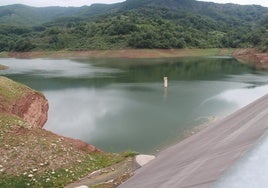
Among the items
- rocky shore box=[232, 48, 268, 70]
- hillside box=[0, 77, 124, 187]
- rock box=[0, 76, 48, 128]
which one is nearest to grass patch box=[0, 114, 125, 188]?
hillside box=[0, 77, 124, 187]

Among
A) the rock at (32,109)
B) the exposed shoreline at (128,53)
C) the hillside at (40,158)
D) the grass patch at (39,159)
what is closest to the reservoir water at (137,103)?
the rock at (32,109)

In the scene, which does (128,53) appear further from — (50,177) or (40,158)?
(50,177)

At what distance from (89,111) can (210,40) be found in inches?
2738

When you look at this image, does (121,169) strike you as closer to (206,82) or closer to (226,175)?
(226,175)

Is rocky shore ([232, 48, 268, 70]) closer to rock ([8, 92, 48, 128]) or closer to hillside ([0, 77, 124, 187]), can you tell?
rock ([8, 92, 48, 128])

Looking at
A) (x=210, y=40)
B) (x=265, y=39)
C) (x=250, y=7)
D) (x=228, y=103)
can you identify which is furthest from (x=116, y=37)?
(x=250, y=7)

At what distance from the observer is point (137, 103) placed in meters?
28.3

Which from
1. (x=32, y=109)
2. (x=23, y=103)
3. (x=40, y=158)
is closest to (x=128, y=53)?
(x=32, y=109)

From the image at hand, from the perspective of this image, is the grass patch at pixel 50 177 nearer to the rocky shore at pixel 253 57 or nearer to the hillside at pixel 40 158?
the hillside at pixel 40 158

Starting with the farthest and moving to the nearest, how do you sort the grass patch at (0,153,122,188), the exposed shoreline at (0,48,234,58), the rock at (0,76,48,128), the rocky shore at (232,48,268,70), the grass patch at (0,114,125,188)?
the exposed shoreline at (0,48,234,58) < the rocky shore at (232,48,268,70) < the rock at (0,76,48,128) < the grass patch at (0,114,125,188) < the grass patch at (0,153,122,188)

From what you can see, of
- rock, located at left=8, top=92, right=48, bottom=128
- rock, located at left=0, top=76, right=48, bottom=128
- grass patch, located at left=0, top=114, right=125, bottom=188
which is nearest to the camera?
grass patch, located at left=0, top=114, right=125, bottom=188

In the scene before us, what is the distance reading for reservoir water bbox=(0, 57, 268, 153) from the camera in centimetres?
1967

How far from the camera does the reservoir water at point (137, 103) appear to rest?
19.7 metres

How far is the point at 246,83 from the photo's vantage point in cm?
4047
